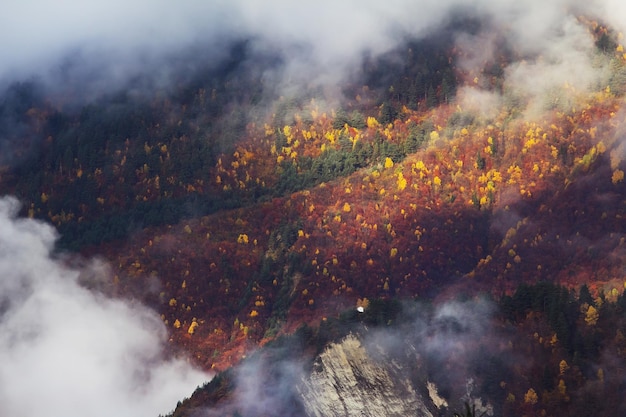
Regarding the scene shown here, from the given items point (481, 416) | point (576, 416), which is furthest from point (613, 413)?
point (481, 416)

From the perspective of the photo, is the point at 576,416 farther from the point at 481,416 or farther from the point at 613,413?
the point at 481,416
